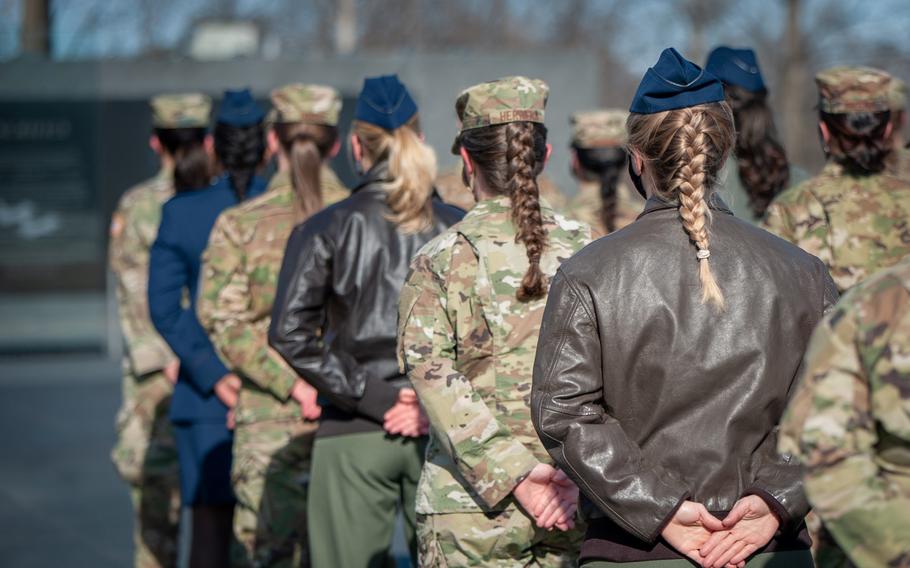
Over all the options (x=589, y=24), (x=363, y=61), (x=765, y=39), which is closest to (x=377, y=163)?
(x=363, y=61)

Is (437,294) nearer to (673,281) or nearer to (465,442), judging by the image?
(465,442)

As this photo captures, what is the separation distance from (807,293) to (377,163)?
1978mm

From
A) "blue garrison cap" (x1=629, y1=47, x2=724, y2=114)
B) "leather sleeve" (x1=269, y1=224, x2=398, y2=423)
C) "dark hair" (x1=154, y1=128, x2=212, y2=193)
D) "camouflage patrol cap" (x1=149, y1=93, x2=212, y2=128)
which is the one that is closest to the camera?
"blue garrison cap" (x1=629, y1=47, x2=724, y2=114)

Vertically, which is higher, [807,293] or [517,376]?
[807,293]

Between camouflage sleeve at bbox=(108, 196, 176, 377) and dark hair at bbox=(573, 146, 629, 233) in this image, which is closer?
dark hair at bbox=(573, 146, 629, 233)

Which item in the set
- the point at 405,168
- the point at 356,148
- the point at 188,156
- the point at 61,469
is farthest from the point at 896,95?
the point at 61,469

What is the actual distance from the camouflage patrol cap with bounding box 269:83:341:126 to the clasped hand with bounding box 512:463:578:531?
2124 millimetres

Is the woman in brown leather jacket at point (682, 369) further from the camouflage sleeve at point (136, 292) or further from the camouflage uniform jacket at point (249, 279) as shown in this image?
the camouflage sleeve at point (136, 292)

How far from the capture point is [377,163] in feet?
14.3

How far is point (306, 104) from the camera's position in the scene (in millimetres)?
4883

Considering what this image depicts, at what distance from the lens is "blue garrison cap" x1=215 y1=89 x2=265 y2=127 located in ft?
17.8

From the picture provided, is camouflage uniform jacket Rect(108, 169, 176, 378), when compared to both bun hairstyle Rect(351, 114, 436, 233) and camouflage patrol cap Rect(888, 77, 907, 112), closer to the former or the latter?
bun hairstyle Rect(351, 114, 436, 233)

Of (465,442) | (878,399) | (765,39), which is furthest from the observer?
(765,39)

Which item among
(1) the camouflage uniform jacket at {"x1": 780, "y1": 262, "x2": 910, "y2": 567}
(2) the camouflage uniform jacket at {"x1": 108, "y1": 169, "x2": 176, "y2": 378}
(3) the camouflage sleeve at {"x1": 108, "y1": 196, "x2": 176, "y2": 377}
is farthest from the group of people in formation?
(3) the camouflage sleeve at {"x1": 108, "y1": 196, "x2": 176, "y2": 377}
